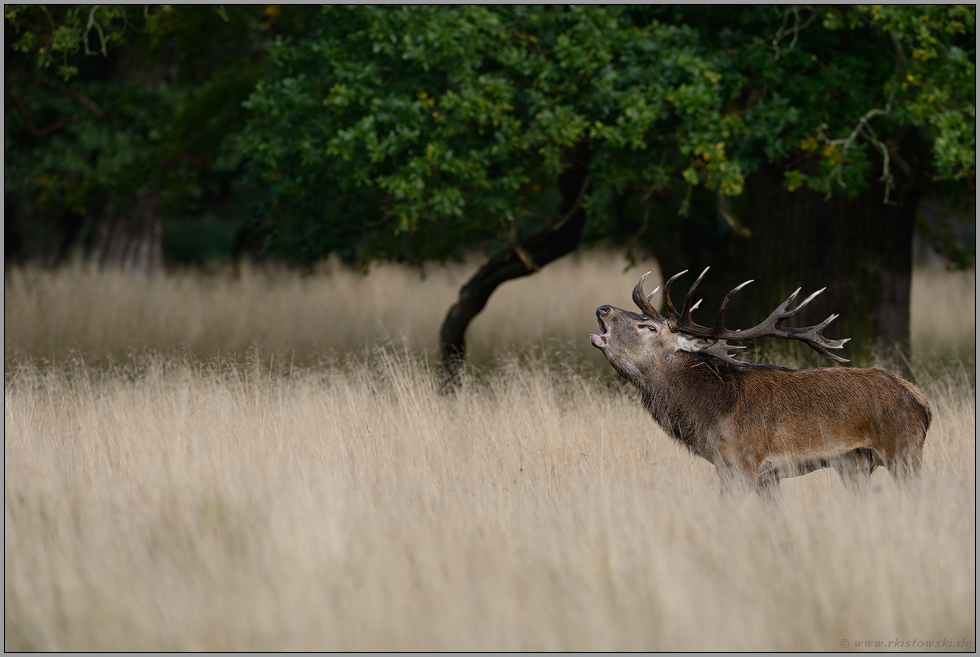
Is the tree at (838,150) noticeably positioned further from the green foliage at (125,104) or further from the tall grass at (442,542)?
the green foliage at (125,104)

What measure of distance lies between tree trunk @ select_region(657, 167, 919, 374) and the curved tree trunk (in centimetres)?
173

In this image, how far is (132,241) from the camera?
811 inches

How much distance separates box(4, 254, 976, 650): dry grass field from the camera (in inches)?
160

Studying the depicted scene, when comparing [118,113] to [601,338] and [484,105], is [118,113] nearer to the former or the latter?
[484,105]

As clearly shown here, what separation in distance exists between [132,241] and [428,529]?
677 inches

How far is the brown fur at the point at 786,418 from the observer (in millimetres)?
5707

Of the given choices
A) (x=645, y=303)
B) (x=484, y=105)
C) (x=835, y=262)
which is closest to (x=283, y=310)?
(x=484, y=105)

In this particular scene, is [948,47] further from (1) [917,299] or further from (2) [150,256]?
(2) [150,256]

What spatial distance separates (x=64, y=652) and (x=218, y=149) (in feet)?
32.3

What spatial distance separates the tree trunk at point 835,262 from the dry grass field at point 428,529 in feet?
7.99

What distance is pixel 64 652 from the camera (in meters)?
4.01

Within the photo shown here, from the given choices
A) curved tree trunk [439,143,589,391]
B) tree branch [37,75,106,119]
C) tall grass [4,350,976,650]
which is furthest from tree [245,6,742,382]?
tree branch [37,75,106,119]

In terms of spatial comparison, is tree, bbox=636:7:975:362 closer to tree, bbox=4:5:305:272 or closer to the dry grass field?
the dry grass field

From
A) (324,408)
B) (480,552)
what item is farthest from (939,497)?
(324,408)
